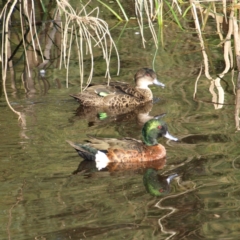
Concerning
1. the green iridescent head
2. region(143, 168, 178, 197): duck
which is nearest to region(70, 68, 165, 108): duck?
the green iridescent head

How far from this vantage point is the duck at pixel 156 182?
7504 mm

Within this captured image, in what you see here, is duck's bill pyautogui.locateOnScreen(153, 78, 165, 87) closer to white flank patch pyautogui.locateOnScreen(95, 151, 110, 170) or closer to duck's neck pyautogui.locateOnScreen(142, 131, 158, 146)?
duck's neck pyautogui.locateOnScreen(142, 131, 158, 146)

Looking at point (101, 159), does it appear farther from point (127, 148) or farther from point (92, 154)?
point (127, 148)

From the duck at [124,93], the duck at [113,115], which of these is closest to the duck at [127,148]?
the duck at [113,115]

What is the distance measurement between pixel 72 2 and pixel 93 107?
491 cm

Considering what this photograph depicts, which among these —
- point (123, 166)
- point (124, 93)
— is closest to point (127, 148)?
point (123, 166)

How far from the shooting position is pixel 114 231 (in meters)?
6.53

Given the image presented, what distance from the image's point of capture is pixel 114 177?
798cm

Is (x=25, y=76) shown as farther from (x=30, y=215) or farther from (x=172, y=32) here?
(x=30, y=215)

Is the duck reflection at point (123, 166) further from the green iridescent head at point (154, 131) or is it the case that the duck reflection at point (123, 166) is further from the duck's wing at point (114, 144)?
the green iridescent head at point (154, 131)

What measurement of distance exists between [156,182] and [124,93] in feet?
11.0

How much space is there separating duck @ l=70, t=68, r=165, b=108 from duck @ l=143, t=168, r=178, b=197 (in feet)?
9.05

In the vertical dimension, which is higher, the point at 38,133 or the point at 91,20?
the point at 91,20

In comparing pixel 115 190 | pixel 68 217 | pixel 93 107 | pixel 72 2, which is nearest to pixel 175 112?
pixel 93 107
